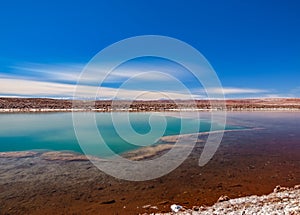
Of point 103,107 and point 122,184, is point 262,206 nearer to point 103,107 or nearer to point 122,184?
point 122,184

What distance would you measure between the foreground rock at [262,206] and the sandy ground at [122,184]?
26.4 inches

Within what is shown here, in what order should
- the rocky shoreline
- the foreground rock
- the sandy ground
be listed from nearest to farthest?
the foreground rock
the sandy ground
the rocky shoreline

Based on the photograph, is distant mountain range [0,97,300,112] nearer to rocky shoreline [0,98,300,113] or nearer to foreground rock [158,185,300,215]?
rocky shoreline [0,98,300,113]

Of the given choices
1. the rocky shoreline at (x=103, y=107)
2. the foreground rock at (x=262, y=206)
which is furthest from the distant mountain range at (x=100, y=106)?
the foreground rock at (x=262, y=206)

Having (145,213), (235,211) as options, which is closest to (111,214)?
(145,213)

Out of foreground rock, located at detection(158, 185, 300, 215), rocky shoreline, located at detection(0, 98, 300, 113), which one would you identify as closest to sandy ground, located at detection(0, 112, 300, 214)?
foreground rock, located at detection(158, 185, 300, 215)

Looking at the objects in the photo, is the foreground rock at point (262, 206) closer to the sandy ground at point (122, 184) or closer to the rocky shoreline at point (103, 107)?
the sandy ground at point (122, 184)

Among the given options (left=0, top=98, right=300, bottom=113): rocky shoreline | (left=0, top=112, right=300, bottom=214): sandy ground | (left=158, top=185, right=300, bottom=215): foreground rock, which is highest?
(left=0, top=98, right=300, bottom=113): rocky shoreline

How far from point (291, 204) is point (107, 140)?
15089 millimetres

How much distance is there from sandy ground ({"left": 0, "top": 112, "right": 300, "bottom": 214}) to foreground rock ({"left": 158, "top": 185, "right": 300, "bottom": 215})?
0.67 metres

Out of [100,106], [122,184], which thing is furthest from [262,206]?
[100,106]

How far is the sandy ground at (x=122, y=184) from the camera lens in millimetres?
7812

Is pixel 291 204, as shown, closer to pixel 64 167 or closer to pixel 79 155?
pixel 64 167

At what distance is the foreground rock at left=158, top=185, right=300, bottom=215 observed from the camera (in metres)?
5.80
